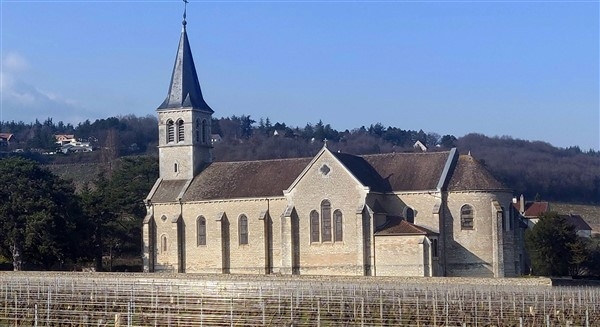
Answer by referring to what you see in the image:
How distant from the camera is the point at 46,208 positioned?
64.9 metres

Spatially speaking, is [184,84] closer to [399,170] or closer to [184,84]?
[184,84]

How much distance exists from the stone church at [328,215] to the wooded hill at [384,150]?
56626 mm

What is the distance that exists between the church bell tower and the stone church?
0.10 metres

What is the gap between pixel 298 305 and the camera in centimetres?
4081

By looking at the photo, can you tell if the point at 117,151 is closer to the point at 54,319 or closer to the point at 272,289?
the point at 272,289

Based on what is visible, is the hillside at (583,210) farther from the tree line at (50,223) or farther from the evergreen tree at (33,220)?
the evergreen tree at (33,220)

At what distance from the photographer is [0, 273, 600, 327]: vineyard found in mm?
34844

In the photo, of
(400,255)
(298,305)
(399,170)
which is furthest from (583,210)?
(298,305)

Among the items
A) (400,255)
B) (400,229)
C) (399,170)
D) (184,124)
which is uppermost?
(184,124)

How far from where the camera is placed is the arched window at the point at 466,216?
61875 millimetres

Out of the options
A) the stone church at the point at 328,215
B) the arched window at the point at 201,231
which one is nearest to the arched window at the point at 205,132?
the stone church at the point at 328,215

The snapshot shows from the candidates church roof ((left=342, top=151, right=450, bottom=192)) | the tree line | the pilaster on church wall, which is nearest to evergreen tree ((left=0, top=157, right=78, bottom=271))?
the tree line

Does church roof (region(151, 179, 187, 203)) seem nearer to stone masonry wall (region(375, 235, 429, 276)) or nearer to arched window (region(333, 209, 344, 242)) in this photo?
arched window (region(333, 209, 344, 242))

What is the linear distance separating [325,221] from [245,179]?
7608 mm
